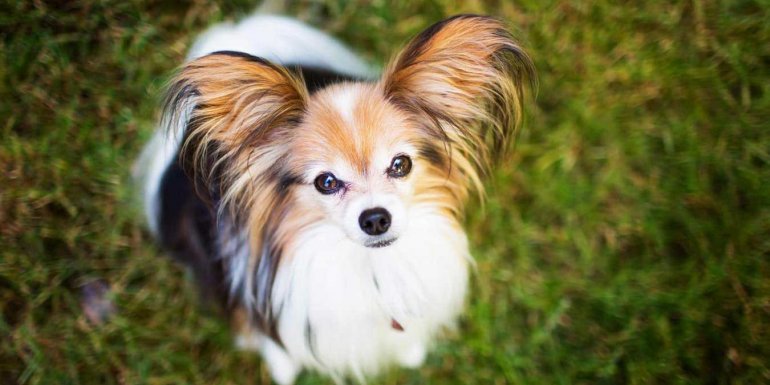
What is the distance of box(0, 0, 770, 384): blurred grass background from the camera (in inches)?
105

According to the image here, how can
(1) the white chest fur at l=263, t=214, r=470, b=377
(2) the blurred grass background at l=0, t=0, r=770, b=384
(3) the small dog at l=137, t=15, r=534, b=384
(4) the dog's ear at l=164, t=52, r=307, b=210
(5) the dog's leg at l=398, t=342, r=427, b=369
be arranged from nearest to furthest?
(4) the dog's ear at l=164, t=52, r=307, b=210 → (3) the small dog at l=137, t=15, r=534, b=384 → (1) the white chest fur at l=263, t=214, r=470, b=377 → (5) the dog's leg at l=398, t=342, r=427, b=369 → (2) the blurred grass background at l=0, t=0, r=770, b=384

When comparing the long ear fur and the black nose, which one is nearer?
the long ear fur

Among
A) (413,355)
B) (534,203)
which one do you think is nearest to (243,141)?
(413,355)

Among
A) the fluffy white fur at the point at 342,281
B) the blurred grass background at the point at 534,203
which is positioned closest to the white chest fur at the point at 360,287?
the fluffy white fur at the point at 342,281

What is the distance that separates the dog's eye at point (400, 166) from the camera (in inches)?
70.3

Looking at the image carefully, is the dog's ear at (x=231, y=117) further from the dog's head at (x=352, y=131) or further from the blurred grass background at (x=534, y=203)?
the blurred grass background at (x=534, y=203)

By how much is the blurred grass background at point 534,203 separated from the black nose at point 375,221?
1209 millimetres

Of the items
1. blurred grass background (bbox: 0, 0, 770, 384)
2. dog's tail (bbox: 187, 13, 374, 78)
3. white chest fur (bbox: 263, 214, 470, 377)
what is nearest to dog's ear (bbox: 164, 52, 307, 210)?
white chest fur (bbox: 263, 214, 470, 377)

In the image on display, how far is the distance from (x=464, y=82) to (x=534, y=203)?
4.51ft

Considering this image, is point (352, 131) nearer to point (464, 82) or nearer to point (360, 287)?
point (464, 82)

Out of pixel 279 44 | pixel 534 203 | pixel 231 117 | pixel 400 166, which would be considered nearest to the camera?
pixel 231 117

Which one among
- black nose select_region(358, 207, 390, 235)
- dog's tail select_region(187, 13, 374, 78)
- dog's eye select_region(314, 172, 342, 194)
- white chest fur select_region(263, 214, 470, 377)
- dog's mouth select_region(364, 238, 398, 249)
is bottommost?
white chest fur select_region(263, 214, 470, 377)

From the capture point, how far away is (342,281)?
1958mm

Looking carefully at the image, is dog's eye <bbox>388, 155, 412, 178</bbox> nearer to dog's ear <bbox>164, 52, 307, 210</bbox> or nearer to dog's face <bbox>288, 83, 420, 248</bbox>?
dog's face <bbox>288, 83, 420, 248</bbox>
